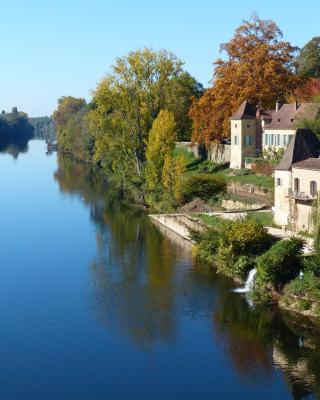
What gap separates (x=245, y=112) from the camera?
59719mm

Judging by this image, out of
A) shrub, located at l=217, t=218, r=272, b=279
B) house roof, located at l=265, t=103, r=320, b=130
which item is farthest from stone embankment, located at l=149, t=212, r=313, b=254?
house roof, located at l=265, t=103, r=320, b=130

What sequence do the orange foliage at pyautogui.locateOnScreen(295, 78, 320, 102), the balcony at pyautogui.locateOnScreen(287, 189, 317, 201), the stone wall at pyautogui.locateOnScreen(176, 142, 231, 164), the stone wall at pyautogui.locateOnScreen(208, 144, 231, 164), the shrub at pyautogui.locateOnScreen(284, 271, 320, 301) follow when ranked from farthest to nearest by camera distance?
the stone wall at pyautogui.locateOnScreen(176, 142, 231, 164) → the stone wall at pyautogui.locateOnScreen(208, 144, 231, 164) → the orange foliage at pyautogui.locateOnScreen(295, 78, 320, 102) → the balcony at pyautogui.locateOnScreen(287, 189, 317, 201) → the shrub at pyautogui.locateOnScreen(284, 271, 320, 301)

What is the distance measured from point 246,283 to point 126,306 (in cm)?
683

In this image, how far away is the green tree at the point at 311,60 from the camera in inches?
3497

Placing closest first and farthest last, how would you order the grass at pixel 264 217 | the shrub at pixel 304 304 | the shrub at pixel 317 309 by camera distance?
the shrub at pixel 317 309, the shrub at pixel 304 304, the grass at pixel 264 217

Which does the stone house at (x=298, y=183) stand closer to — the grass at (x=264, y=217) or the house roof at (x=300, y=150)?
the house roof at (x=300, y=150)

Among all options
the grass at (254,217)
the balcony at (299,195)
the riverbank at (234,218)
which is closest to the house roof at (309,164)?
the balcony at (299,195)

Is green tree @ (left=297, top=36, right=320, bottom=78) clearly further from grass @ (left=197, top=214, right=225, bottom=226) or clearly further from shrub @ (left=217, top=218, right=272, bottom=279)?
shrub @ (left=217, top=218, right=272, bottom=279)

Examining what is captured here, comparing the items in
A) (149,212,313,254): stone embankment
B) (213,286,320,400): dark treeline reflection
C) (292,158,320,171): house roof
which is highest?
(292,158,320,171): house roof

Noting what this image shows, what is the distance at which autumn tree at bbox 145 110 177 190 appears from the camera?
5981 centimetres

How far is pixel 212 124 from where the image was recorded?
63.9m

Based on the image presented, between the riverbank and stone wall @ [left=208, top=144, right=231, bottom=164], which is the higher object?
stone wall @ [left=208, top=144, right=231, bottom=164]

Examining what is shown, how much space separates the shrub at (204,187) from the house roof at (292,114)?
7.81 metres

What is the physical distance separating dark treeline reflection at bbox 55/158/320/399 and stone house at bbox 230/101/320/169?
678 inches
